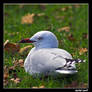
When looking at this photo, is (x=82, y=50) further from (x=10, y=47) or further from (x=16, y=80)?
(x=16, y=80)

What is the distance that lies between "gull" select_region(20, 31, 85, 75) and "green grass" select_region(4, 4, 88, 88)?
0.65 ft

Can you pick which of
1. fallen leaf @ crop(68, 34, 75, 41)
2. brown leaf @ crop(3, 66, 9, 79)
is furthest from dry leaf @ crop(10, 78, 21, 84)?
fallen leaf @ crop(68, 34, 75, 41)

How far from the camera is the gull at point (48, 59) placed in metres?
5.32

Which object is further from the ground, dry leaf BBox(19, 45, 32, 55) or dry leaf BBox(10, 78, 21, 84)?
dry leaf BBox(19, 45, 32, 55)

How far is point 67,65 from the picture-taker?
17.3ft

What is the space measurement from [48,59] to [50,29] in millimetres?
2393

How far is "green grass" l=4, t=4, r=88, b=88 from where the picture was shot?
5754 mm

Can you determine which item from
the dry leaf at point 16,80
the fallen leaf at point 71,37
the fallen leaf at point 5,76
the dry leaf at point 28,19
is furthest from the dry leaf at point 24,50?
the dry leaf at point 28,19

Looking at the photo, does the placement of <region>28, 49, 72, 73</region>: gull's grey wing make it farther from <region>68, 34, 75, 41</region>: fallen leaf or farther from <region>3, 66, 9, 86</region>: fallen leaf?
<region>68, 34, 75, 41</region>: fallen leaf

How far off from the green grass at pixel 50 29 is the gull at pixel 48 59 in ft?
0.65

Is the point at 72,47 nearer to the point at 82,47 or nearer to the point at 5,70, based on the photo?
the point at 82,47

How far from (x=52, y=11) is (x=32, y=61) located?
13.7ft

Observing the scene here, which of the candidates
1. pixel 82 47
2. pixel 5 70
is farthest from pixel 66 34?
pixel 5 70

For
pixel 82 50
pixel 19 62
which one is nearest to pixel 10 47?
pixel 19 62
